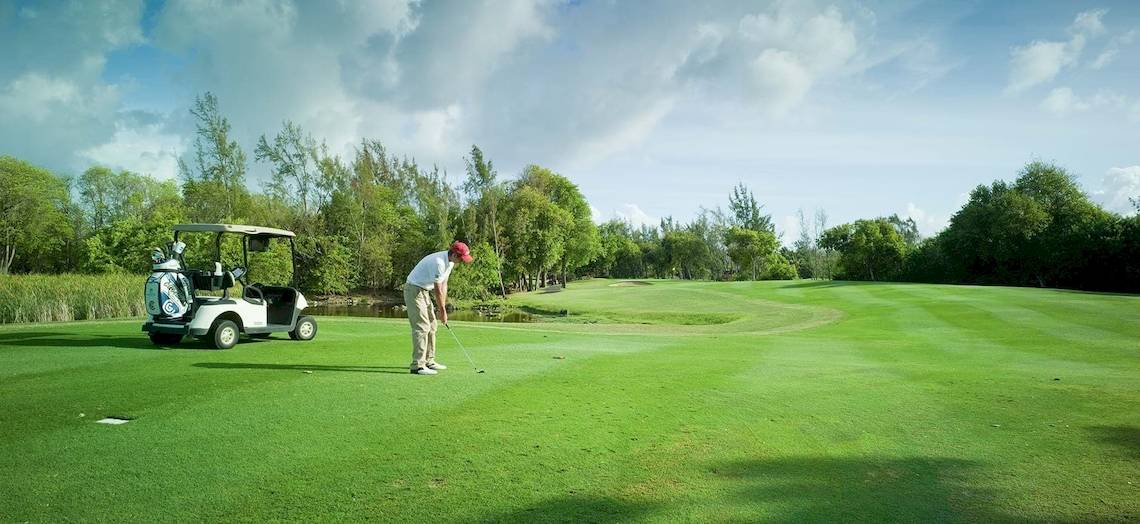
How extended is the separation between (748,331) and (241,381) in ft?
60.2

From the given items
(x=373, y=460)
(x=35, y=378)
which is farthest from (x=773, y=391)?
(x=35, y=378)

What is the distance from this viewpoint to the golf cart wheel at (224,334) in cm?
1150

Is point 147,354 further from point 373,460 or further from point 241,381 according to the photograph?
point 373,460

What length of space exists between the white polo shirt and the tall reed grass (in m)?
17.4

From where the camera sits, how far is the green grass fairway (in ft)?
13.0

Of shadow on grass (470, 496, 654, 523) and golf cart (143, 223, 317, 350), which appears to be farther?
golf cart (143, 223, 317, 350)

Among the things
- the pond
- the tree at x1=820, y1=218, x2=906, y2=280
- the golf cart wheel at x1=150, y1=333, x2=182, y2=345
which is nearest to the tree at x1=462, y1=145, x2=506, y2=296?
the pond

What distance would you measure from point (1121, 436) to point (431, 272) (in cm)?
821

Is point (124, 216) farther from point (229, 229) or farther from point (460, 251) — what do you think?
point (460, 251)

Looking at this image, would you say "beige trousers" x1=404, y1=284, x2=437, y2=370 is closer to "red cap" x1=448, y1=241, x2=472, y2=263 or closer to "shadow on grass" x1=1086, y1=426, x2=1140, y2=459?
"red cap" x1=448, y1=241, x2=472, y2=263

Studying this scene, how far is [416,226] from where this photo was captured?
60969 millimetres

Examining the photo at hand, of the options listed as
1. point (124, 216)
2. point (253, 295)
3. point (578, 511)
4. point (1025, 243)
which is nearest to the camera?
point (578, 511)

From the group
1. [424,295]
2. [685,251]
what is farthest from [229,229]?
[685,251]

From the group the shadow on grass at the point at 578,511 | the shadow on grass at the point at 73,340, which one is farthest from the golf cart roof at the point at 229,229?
the shadow on grass at the point at 578,511
